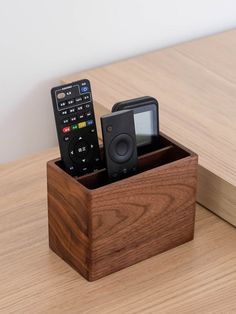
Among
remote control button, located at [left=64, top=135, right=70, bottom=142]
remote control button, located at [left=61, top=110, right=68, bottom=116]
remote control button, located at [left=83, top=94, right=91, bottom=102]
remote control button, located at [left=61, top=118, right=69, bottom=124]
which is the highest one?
remote control button, located at [left=83, top=94, right=91, bottom=102]

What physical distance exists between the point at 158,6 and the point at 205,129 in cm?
36

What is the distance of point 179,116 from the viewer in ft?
4.64

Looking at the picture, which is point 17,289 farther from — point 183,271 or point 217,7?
point 217,7

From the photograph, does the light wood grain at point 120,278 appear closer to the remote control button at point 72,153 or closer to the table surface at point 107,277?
the table surface at point 107,277

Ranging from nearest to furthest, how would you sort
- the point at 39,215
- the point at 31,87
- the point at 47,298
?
the point at 47,298 < the point at 39,215 < the point at 31,87

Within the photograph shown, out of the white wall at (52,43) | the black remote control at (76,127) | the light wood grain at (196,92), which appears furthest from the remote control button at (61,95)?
the white wall at (52,43)

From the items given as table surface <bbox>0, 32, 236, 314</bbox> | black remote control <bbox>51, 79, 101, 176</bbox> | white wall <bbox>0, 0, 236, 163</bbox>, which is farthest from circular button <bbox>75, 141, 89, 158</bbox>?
white wall <bbox>0, 0, 236, 163</bbox>

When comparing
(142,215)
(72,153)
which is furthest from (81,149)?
(142,215)

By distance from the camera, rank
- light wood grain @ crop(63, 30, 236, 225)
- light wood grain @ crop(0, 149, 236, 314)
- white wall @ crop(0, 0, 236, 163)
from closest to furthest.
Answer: light wood grain @ crop(0, 149, 236, 314), light wood grain @ crop(63, 30, 236, 225), white wall @ crop(0, 0, 236, 163)

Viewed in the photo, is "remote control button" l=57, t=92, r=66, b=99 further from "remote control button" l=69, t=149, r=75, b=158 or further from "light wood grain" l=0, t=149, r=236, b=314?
"light wood grain" l=0, t=149, r=236, b=314

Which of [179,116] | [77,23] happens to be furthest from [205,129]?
Result: [77,23]

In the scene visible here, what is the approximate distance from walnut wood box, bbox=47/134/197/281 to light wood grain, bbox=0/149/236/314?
0.02 m

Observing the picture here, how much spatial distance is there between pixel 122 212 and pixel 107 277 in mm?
94

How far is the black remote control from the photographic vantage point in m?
1.14
